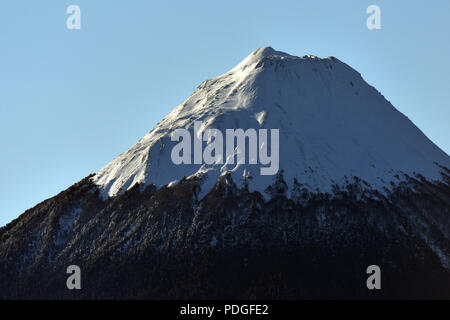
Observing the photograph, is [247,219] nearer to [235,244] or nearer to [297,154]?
[235,244]

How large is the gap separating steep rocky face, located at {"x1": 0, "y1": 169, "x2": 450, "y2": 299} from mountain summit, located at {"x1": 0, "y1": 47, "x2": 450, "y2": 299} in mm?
227

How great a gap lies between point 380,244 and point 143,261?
36500 mm

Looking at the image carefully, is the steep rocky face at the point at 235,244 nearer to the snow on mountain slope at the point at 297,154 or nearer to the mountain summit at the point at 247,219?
the mountain summit at the point at 247,219

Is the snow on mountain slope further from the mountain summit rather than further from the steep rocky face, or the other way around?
the steep rocky face

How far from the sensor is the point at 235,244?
162 metres

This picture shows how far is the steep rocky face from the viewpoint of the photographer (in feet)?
512

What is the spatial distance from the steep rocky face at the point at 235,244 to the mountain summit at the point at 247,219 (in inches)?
8.9

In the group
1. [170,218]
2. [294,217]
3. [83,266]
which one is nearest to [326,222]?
[294,217]

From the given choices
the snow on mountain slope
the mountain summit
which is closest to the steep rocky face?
the mountain summit

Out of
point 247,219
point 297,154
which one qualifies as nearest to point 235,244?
point 247,219

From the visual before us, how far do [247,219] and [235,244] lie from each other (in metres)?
6.13

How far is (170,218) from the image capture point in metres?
170
